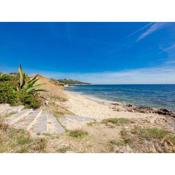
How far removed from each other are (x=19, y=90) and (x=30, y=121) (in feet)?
9.39

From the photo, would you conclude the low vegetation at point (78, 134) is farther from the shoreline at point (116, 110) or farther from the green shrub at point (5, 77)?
the green shrub at point (5, 77)

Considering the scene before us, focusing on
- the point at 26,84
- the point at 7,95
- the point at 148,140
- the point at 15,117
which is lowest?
the point at 148,140

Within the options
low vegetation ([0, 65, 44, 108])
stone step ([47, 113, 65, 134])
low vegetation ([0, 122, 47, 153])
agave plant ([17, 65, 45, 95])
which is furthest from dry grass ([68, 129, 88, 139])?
agave plant ([17, 65, 45, 95])

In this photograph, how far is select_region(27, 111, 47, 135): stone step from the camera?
490cm

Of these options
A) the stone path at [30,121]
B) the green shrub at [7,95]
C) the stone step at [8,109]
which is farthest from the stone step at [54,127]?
the green shrub at [7,95]

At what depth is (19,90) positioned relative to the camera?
315 inches

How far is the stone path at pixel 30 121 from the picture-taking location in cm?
501

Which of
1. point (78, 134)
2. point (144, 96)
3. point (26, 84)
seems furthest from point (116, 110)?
point (144, 96)

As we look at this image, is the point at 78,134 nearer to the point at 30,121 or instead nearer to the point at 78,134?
the point at 78,134

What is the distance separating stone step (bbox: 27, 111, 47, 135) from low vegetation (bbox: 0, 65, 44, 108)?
1.37 meters

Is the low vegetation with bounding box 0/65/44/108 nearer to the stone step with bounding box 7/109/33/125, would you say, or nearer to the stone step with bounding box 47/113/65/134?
the stone step with bounding box 7/109/33/125
